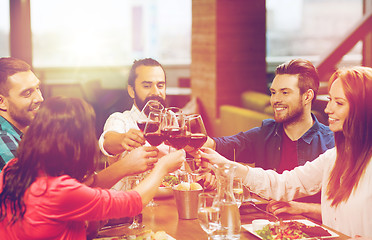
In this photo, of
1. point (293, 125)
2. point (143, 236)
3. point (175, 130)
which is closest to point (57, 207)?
point (143, 236)

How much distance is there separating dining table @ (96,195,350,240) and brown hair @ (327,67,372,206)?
21 centimetres

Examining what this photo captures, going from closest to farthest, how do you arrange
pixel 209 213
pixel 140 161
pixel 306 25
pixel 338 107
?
pixel 209 213
pixel 140 161
pixel 338 107
pixel 306 25

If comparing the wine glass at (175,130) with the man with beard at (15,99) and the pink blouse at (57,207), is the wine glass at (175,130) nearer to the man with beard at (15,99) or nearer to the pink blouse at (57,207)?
the pink blouse at (57,207)

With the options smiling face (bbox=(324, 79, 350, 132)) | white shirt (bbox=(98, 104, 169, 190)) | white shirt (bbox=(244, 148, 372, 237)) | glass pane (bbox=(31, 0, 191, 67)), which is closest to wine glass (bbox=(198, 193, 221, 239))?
white shirt (bbox=(244, 148, 372, 237))

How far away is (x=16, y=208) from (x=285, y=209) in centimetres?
114

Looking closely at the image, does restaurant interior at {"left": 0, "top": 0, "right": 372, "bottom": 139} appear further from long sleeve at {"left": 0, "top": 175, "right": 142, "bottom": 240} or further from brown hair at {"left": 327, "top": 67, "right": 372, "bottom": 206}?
long sleeve at {"left": 0, "top": 175, "right": 142, "bottom": 240}

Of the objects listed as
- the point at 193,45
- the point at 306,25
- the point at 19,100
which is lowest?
the point at 19,100

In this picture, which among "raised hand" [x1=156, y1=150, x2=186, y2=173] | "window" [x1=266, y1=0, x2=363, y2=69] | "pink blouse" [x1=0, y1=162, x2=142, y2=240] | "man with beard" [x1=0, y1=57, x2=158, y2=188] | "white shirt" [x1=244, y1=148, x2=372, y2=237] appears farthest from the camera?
"window" [x1=266, y1=0, x2=363, y2=69]

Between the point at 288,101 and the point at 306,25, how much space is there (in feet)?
39.1

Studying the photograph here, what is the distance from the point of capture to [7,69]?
7.92 ft

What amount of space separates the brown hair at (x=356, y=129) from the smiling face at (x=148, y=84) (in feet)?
3.80

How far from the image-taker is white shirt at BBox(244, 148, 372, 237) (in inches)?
77.4

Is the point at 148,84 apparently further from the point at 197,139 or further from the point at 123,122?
the point at 197,139

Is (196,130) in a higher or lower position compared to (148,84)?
lower
